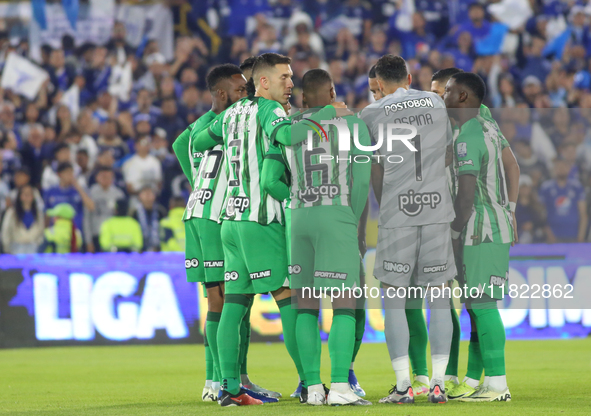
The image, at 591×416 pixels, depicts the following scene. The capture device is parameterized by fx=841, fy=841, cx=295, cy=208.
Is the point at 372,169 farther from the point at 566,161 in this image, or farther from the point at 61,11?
the point at 61,11

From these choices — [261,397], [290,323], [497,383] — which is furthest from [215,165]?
[497,383]

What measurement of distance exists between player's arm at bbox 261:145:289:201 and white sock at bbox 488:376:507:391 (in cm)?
189

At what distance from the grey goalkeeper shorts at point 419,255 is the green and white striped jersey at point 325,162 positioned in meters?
0.43

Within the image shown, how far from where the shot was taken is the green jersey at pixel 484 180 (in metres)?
5.79

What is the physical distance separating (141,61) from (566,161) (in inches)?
329

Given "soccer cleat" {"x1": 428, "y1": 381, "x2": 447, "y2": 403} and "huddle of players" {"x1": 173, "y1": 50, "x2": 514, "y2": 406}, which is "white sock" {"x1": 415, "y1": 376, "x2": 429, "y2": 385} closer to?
"huddle of players" {"x1": 173, "y1": 50, "x2": 514, "y2": 406}

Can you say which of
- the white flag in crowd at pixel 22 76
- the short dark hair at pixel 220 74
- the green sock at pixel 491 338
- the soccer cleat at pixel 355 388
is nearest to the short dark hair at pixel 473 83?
the green sock at pixel 491 338

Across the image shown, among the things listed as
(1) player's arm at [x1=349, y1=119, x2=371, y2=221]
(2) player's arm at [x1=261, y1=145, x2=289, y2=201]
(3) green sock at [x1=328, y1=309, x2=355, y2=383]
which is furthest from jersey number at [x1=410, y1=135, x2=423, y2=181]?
(3) green sock at [x1=328, y1=309, x2=355, y2=383]

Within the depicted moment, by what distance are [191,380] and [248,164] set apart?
2761 millimetres

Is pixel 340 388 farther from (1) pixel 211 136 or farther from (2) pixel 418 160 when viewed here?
(1) pixel 211 136

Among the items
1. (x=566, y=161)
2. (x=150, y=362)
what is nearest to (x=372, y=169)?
(x=150, y=362)

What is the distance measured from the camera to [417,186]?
561 centimetres

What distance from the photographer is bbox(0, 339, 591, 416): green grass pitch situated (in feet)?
17.7

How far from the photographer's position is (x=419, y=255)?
5613mm
